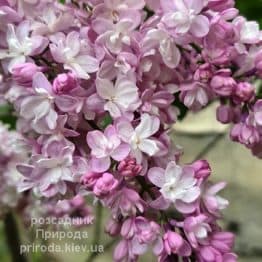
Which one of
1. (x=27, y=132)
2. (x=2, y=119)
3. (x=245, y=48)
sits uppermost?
(x=245, y=48)

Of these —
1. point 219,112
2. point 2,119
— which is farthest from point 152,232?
point 2,119

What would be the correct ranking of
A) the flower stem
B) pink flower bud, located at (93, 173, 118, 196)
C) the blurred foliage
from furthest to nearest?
the flower stem → the blurred foliage → pink flower bud, located at (93, 173, 118, 196)

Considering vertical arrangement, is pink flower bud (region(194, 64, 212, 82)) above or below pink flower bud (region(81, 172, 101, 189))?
above

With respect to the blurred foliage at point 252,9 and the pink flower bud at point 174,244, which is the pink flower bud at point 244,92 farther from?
the blurred foliage at point 252,9

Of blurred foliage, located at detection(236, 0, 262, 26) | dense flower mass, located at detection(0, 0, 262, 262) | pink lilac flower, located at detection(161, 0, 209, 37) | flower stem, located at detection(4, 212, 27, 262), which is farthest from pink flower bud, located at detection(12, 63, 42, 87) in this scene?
flower stem, located at detection(4, 212, 27, 262)

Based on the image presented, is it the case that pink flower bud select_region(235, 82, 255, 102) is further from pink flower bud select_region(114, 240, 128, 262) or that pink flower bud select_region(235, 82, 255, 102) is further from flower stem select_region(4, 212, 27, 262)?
flower stem select_region(4, 212, 27, 262)

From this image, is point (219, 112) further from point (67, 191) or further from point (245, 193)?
point (245, 193)

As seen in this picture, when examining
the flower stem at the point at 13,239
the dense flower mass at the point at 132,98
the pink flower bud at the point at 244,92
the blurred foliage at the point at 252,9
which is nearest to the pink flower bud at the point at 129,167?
the dense flower mass at the point at 132,98

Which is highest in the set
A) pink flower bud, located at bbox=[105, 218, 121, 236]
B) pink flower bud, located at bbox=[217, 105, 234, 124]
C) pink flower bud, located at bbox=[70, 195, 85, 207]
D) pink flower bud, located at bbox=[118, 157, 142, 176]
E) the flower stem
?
pink flower bud, located at bbox=[118, 157, 142, 176]
